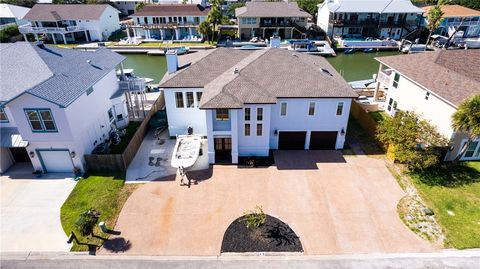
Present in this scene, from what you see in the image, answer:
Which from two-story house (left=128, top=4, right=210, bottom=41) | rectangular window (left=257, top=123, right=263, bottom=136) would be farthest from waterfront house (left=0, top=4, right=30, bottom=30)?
rectangular window (left=257, top=123, right=263, bottom=136)

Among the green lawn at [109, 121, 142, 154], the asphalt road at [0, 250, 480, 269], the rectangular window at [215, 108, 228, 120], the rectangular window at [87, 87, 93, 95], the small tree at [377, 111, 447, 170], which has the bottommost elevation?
the asphalt road at [0, 250, 480, 269]

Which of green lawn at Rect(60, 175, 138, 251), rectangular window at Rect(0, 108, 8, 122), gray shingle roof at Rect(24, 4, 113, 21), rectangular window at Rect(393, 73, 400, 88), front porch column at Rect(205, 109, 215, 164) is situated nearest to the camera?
green lawn at Rect(60, 175, 138, 251)

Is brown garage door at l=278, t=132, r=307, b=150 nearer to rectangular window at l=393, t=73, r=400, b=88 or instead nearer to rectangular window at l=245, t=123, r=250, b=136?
rectangular window at l=245, t=123, r=250, b=136

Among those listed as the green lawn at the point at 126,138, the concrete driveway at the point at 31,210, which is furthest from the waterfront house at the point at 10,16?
the concrete driveway at the point at 31,210

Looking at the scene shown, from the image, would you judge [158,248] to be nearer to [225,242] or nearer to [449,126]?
[225,242]

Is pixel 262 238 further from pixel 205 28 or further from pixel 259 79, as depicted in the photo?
pixel 205 28

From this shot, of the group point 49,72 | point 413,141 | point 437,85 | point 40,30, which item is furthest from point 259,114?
point 40,30

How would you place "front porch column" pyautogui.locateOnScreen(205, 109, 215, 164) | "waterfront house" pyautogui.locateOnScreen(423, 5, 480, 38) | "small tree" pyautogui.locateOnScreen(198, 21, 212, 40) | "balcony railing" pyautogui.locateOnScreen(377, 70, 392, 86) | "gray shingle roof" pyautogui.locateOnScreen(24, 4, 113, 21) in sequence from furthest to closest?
"waterfront house" pyautogui.locateOnScreen(423, 5, 480, 38), "gray shingle roof" pyautogui.locateOnScreen(24, 4, 113, 21), "small tree" pyautogui.locateOnScreen(198, 21, 212, 40), "balcony railing" pyautogui.locateOnScreen(377, 70, 392, 86), "front porch column" pyautogui.locateOnScreen(205, 109, 215, 164)

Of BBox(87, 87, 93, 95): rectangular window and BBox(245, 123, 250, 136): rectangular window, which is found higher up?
BBox(87, 87, 93, 95): rectangular window
